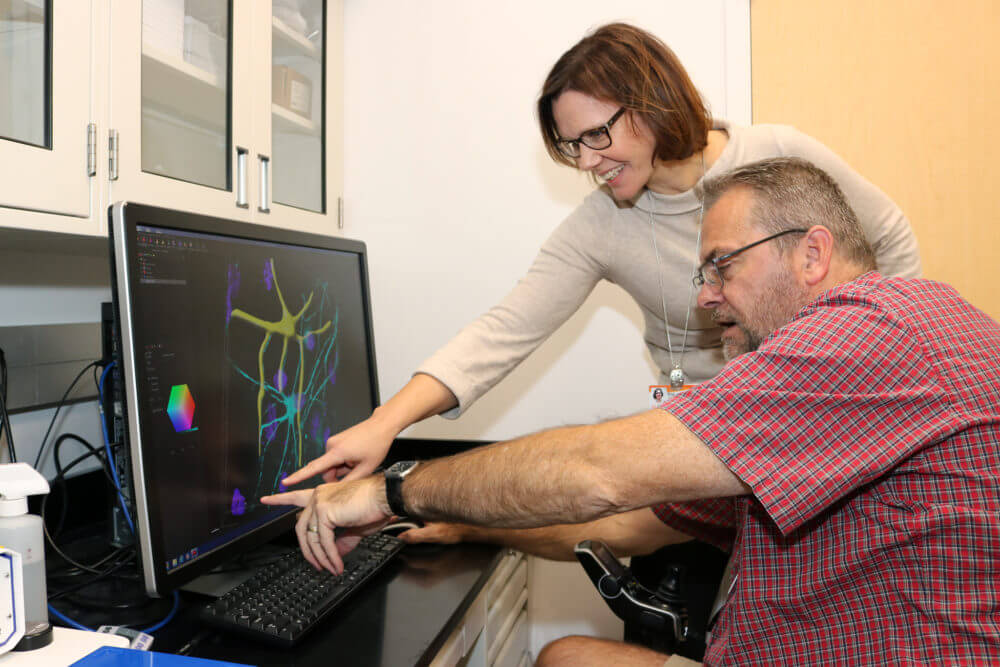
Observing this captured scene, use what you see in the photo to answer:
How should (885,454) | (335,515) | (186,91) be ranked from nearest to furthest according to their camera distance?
(885,454) → (335,515) → (186,91)

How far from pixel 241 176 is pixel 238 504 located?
0.78 metres

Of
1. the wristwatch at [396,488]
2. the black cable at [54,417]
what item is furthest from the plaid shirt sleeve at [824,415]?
the black cable at [54,417]

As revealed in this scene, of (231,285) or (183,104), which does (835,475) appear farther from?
(183,104)

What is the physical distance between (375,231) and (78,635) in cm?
152

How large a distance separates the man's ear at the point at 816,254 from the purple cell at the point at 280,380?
806mm

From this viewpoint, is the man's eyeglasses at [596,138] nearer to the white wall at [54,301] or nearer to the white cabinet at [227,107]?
the white cabinet at [227,107]

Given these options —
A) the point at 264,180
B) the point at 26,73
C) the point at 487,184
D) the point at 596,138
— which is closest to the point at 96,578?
the point at 26,73

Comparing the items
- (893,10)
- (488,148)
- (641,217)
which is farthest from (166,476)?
(893,10)

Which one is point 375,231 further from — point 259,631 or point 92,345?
point 259,631

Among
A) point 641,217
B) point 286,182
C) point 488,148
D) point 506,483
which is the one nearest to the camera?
point 506,483

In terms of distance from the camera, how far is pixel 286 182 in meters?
1.73

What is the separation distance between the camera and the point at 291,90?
5.69ft

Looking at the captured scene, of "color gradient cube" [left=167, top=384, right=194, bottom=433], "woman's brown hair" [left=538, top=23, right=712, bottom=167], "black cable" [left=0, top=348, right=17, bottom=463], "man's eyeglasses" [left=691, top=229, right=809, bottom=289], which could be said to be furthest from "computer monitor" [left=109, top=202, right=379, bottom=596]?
"man's eyeglasses" [left=691, top=229, right=809, bottom=289]

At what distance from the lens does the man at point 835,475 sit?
73 centimetres
